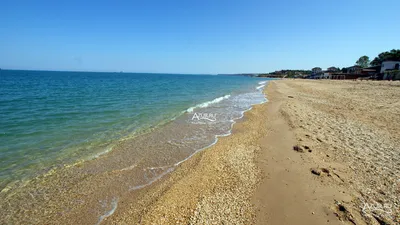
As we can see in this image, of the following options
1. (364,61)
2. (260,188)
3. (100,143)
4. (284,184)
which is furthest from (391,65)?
(100,143)

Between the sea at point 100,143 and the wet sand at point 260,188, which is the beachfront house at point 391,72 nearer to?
the wet sand at point 260,188

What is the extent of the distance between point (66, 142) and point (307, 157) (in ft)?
35.7

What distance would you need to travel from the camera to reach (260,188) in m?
5.03

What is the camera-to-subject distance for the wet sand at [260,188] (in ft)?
13.1

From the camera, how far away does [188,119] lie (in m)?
13.5

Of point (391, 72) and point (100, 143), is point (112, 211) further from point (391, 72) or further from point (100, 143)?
point (391, 72)

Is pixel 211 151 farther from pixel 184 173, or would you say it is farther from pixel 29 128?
pixel 29 128

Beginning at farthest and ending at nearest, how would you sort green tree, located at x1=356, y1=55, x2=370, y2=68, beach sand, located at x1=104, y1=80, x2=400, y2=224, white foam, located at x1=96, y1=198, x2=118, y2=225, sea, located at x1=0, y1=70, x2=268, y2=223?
green tree, located at x1=356, y1=55, x2=370, y2=68 → sea, located at x1=0, y1=70, x2=268, y2=223 → white foam, located at x1=96, y1=198, x2=118, y2=225 → beach sand, located at x1=104, y1=80, x2=400, y2=224

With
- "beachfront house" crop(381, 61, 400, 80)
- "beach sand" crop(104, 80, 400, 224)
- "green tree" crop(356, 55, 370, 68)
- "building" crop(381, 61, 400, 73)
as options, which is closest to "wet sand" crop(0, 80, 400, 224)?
"beach sand" crop(104, 80, 400, 224)

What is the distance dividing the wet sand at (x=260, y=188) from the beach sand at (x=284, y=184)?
0.08 ft

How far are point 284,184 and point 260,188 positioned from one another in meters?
0.78

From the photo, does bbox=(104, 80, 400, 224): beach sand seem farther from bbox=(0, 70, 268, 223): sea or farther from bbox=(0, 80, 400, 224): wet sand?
bbox=(0, 70, 268, 223): sea

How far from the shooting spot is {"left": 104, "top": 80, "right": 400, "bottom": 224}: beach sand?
396 cm

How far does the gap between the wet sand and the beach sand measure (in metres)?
0.02
